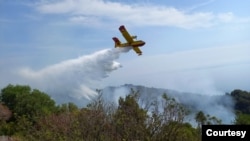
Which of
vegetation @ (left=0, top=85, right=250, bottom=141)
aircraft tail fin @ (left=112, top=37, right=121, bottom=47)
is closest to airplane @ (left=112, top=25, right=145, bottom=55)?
aircraft tail fin @ (left=112, top=37, right=121, bottom=47)

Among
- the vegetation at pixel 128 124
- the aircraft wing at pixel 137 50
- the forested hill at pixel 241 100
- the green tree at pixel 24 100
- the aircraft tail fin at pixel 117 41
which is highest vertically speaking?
the forested hill at pixel 241 100

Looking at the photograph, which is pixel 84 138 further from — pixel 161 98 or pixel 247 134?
pixel 247 134

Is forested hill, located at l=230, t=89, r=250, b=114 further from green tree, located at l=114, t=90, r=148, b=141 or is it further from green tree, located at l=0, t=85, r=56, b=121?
green tree, located at l=114, t=90, r=148, b=141

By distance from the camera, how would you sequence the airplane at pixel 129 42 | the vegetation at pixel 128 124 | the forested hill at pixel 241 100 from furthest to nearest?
1. the forested hill at pixel 241 100
2. the airplane at pixel 129 42
3. the vegetation at pixel 128 124

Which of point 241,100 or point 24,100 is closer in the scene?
point 24,100

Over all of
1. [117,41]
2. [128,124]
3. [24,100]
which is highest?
[117,41]

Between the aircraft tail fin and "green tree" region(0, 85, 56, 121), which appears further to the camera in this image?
"green tree" region(0, 85, 56, 121)

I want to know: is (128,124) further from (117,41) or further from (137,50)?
(117,41)

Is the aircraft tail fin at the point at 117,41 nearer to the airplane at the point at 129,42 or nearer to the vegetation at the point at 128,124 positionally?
the airplane at the point at 129,42

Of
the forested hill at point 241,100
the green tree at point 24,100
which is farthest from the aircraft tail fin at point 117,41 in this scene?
the forested hill at point 241,100

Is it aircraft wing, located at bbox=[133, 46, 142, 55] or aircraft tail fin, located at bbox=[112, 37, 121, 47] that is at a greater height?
aircraft tail fin, located at bbox=[112, 37, 121, 47]

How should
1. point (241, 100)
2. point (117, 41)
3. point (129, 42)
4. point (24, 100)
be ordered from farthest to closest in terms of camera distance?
point (241, 100)
point (24, 100)
point (117, 41)
point (129, 42)

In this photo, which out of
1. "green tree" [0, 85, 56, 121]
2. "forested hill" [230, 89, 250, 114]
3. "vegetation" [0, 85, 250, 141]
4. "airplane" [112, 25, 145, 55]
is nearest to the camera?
"vegetation" [0, 85, 250, 141]

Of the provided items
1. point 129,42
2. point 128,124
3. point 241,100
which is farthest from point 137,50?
point 241,100
